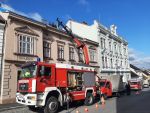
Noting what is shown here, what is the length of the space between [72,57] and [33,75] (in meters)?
17.9

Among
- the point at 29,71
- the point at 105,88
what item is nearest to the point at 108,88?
the point at 105,88

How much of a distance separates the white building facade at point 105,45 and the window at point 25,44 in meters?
17.2

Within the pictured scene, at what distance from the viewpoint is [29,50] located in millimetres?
24531

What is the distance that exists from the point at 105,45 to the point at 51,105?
98.5 ft

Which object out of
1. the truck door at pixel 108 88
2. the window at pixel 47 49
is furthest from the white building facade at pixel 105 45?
the truck door at pixel 108 88

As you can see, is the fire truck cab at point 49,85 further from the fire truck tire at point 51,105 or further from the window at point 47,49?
the window at point 47,49

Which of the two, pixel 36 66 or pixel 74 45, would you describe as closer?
pixel 36 66

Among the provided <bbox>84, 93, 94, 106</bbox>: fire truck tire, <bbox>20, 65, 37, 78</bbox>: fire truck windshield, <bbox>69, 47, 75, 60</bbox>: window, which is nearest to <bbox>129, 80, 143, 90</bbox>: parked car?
<bbox>69, 47, 75, 60</bbox>: window

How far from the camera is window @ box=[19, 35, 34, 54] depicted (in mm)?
23566

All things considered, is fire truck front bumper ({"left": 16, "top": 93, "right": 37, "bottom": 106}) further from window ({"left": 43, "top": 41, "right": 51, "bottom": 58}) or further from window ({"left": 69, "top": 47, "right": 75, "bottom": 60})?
window ({"left": 69, "top": 47, "right": 75, "bottom": 60})

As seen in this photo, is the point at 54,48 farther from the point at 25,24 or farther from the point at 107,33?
the point at 107,33

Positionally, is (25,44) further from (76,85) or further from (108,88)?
(108,88)

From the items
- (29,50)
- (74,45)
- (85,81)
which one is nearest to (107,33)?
(74,45)

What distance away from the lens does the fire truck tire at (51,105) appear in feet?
48.2
